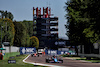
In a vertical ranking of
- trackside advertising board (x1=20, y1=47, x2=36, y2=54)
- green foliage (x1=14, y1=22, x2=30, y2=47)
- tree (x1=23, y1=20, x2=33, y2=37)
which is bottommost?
trackside advertising board (x1=20, y1=47, x2=36, y2=54)

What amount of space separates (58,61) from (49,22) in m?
159

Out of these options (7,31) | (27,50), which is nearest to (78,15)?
(27,50)

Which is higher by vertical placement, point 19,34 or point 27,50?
point 19,34

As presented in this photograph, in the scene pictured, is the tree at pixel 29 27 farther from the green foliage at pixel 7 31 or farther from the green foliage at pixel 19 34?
the green foliage at pixel 7 31

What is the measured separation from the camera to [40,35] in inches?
7298

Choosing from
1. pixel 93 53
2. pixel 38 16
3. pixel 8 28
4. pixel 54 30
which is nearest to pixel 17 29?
pixel 8 28

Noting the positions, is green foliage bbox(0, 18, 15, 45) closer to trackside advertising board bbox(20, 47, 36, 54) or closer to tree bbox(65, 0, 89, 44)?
tree bbox(65, 0, 89, 44)

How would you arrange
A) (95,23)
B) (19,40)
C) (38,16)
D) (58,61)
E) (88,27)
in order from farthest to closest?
(38,16)
(19,40)
(88,27)
(95,23)
(58,61)

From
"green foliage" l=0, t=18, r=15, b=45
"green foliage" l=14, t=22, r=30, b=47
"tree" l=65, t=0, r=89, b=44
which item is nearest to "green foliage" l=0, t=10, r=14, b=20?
"green foliage" l=14, t=22, r=30, b=47

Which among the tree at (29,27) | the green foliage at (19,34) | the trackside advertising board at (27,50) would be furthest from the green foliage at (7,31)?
the tree at (29,27)

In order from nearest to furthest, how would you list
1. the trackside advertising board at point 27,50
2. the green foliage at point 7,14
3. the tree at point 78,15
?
the tree at point 78,15 < the trackside advertising board at point 27,50 < the green foliage at point 7,14

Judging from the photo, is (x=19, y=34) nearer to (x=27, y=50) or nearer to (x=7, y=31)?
(x=7, y=31)

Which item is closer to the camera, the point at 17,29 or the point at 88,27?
the point at 88,27

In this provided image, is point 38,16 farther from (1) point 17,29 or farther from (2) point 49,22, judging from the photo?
(1) point 17,29
